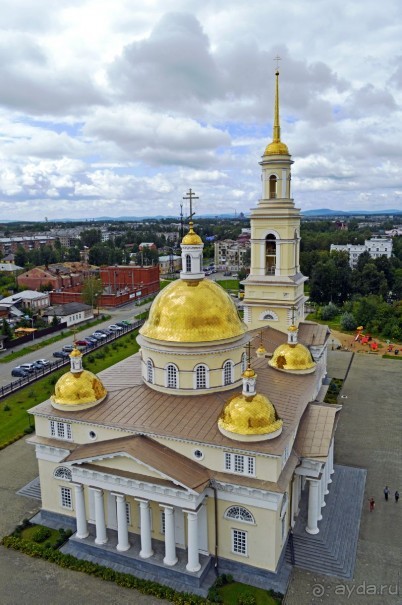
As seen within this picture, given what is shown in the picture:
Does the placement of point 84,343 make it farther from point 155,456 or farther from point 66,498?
point 155,456

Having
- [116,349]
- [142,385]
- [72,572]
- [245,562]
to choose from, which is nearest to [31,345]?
[116,349]

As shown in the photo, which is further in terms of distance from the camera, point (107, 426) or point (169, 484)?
point (107, 426)

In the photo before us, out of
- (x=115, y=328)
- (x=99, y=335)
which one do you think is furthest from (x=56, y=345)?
(x=115, y=328)

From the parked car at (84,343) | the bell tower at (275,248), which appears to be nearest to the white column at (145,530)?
the bell tower at (275,248)

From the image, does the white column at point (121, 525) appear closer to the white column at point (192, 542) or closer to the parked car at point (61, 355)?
the white column at point (192, 542)

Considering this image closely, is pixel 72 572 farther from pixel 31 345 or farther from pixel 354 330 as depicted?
pixel 354 330

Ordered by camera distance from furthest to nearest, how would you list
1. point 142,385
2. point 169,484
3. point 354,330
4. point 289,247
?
point 354,330 → point 289,247 → point 142,385 → point 169,484
